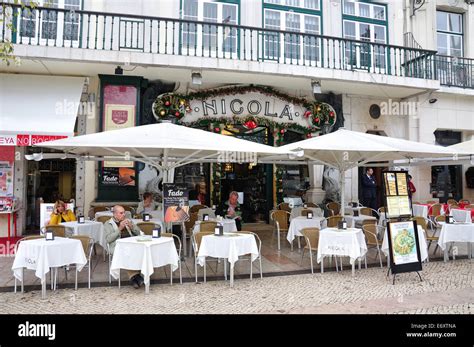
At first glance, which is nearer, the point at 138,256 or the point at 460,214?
the point at 138,256

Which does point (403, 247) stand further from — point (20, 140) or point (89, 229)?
point (20, 140)

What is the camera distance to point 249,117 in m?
12.0

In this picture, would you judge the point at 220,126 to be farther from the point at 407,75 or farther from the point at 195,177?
the point at 407,75

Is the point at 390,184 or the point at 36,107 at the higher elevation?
the point at 36,107

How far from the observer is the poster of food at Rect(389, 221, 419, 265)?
5.95 metres

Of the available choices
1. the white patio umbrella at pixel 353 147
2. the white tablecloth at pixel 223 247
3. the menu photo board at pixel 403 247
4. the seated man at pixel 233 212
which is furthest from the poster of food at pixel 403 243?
the seated man at pixel 233 212

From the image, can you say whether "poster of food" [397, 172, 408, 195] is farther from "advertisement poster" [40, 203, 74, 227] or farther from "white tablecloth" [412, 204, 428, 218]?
"advertisement poster" [40, 203, 74, 227]

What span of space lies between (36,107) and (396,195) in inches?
349

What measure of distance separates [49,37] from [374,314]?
33.8 ft

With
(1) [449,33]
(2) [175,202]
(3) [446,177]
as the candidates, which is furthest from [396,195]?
(1) [449,33]

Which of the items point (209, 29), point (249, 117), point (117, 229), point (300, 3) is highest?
point (300, 3)

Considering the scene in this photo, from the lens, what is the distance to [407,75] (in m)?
12.6

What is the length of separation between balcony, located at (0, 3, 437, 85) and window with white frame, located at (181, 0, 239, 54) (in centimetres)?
3

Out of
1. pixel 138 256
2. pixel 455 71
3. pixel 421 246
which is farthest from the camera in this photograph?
pixel 455 71
